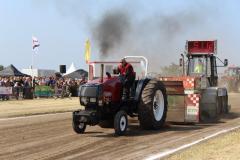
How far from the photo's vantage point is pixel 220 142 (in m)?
9.55

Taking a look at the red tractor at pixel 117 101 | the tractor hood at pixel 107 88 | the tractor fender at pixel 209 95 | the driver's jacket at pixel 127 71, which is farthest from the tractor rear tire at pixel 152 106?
the tractor fender at pixel 209 95

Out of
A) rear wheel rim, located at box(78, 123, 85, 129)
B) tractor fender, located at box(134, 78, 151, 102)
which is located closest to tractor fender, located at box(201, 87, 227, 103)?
tractor fender, located at box(134, 78, 151, 102)

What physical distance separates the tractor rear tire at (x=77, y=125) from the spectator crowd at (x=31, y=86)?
639 inches

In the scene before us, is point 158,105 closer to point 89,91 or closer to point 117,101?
point 117,101

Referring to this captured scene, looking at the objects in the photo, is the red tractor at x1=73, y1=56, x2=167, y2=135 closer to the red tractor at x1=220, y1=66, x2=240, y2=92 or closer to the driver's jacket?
the driver's jacket

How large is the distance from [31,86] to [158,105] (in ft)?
58.9

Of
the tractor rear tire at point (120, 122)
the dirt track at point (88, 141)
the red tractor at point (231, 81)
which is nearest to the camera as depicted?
the dirt track at point (88, 141)

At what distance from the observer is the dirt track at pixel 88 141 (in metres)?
8.71

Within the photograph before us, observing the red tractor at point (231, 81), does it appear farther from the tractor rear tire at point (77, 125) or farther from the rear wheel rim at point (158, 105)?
the tractor rear tire at point (77, 125)

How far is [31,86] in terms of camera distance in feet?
97.0

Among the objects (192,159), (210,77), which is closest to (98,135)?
(192,159)

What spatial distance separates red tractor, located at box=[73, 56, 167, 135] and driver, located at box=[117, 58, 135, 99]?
11cm

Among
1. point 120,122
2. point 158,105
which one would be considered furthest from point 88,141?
point 158,105

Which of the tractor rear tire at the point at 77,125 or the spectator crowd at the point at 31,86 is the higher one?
the spectator crowd at the point at 31,86
